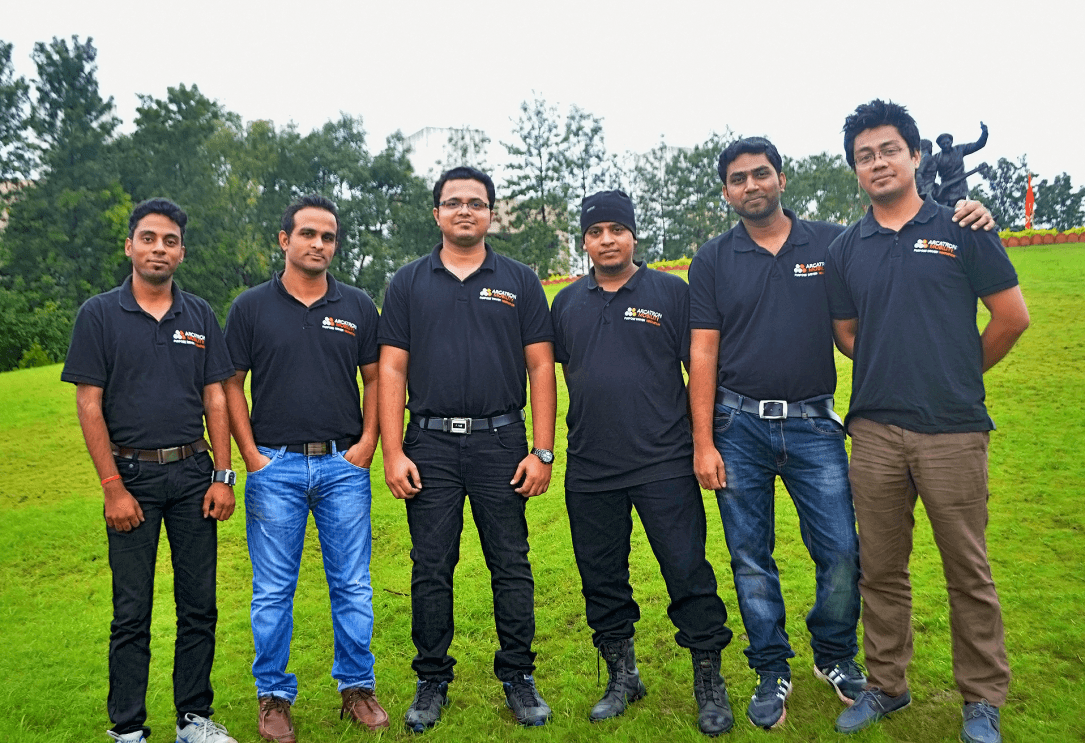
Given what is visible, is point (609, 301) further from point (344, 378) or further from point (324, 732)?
point (324, 732)

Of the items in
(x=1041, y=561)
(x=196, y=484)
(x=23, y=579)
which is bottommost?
(x=23, y=579)

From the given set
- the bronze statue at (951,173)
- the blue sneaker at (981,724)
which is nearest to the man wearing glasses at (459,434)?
Result: the blue sneaker at (981,724)

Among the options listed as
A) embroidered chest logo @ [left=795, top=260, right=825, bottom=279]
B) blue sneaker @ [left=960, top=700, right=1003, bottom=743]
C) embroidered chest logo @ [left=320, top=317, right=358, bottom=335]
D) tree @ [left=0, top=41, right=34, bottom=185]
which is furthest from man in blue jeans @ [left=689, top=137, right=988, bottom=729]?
tree @ [left=0, top=41, right=34, bottom=185]

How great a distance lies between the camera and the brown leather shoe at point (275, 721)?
12.8 feet

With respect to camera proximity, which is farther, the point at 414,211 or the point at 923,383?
the point at 414,211

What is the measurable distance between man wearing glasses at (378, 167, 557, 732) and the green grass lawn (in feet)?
1.51

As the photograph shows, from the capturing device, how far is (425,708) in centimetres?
394

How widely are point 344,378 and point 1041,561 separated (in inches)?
213

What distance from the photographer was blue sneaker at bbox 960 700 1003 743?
134 inches

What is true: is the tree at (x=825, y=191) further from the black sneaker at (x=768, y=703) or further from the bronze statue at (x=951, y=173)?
the black sneaker at (x=768, y=703)

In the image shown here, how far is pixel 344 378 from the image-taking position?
4.06m

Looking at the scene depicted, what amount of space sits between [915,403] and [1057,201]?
75.0 meters

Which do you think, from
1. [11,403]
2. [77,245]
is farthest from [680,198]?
[11,403]

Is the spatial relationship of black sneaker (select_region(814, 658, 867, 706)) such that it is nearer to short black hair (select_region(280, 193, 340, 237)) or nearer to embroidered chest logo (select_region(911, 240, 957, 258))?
embroidered chest logo (select_region(911, 240, 957, 258))
